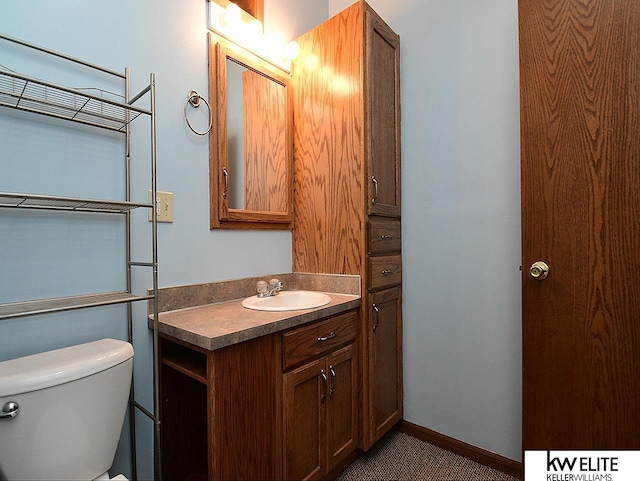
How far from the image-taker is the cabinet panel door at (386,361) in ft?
5.46

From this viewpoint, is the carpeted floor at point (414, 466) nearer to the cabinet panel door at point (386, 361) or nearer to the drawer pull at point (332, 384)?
the cabinet panel door at point (386, 361)

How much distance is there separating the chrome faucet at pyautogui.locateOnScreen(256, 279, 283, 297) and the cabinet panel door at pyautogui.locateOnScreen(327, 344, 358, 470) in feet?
1.32

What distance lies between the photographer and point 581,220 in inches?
47.8

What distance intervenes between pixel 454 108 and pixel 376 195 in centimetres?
60

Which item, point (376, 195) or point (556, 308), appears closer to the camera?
point (556, 308)

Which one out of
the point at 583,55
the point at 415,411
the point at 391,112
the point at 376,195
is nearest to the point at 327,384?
the point at 415,411

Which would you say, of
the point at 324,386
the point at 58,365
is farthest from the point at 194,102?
the point at 324,386

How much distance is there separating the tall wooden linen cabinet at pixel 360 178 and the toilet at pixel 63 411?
101 cm

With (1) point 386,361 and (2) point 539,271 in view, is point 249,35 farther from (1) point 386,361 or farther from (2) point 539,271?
(1) point 386,361

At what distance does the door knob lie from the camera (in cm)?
128

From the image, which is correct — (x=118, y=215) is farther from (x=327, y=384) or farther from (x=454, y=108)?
(x=454, y=108)

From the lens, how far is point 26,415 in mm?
791

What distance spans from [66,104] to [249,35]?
3.02 ft

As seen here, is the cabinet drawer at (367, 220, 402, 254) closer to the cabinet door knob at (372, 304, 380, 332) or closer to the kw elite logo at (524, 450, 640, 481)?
the cabinet door knob at (372, 304, 380, 332)
